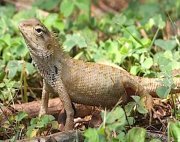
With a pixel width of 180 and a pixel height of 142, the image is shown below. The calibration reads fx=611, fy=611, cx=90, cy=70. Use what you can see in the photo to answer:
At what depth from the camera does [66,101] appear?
17.6 feet

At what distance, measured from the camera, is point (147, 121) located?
17.7ft

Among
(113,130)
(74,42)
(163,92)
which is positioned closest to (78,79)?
(163,92)

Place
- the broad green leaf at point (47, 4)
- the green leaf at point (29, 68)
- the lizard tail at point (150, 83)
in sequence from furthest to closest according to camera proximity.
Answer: the broad green leaf at point (47, 4), the green leaf at point (29, 68), the lizard tail at point (150, 83)

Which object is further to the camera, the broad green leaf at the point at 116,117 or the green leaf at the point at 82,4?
the green leaf at the point at 82,4

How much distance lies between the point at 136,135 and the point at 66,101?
3.73 ft

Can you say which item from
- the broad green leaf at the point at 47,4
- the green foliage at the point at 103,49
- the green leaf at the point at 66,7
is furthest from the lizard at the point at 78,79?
the broad green leaf at the point at 47,4

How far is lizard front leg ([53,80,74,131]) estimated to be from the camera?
5.28 metres

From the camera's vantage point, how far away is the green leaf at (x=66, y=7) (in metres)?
7.38

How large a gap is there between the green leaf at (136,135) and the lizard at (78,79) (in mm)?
1026

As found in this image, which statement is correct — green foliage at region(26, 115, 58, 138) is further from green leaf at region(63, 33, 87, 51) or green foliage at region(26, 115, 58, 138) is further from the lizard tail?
green leaf at region(63, 33, 87, 51)

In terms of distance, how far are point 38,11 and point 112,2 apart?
7.72 ft

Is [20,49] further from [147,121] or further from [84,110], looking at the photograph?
[147,121]

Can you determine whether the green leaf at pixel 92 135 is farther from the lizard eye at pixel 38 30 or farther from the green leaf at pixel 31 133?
the lizard eye at pixel 38 30

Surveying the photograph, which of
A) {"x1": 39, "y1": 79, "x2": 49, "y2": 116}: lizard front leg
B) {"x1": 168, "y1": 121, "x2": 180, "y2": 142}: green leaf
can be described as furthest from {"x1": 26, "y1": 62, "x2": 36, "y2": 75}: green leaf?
{"x1": 168, "y1": 121, "x2": 180, "y2": 142}: green leaf
